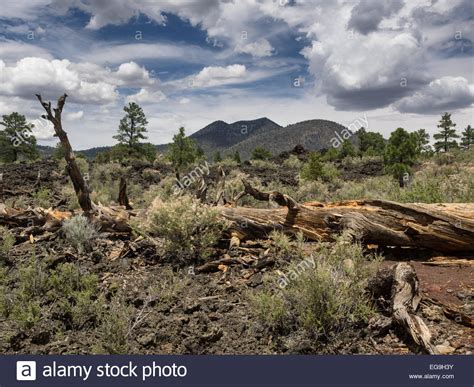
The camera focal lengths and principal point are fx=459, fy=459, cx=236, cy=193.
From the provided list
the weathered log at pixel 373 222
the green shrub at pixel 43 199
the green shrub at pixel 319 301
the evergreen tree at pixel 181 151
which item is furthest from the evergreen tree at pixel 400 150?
the green shrub at pixel 319 301

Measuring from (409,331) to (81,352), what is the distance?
342 cm

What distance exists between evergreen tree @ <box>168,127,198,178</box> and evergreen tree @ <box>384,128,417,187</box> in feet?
42.2

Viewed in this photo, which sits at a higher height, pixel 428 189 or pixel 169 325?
pixel 428 189

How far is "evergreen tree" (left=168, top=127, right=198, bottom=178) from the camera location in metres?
30.5

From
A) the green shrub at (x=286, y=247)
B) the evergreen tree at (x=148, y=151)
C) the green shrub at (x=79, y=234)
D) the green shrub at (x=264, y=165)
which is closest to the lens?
the green shrub at (x=286, y=247)

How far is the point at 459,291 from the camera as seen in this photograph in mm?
5645

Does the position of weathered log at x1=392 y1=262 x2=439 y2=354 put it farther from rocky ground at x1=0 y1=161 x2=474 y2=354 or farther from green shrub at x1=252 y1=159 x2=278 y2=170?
green shrub at x1=252 y1=159 x2=278 y2=170

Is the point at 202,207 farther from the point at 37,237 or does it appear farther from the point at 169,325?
the point at 37,237

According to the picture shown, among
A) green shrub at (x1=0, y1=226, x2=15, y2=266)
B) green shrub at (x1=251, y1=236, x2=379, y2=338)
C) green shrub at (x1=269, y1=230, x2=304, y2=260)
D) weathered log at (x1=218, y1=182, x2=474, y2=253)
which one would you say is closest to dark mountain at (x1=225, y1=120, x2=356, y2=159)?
weathered log at (x1=218, y1=182, x2=474, y2=253)

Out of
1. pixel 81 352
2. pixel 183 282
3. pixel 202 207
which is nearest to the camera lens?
pixel 81 352

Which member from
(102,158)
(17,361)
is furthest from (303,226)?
(102,158)

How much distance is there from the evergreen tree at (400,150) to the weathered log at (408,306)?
19.4 m

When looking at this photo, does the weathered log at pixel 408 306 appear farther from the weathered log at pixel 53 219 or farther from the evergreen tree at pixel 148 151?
the evergreen tree at pixel 148 151

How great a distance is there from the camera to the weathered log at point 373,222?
7.32 m
